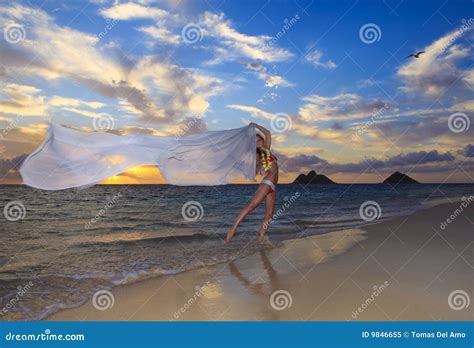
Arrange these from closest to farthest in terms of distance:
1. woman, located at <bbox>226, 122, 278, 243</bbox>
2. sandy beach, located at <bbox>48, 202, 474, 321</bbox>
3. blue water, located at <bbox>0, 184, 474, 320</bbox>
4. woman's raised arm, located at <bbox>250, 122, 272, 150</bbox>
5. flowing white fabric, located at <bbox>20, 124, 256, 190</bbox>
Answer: sandy beach, located at <bbox>48, 202, 474, 321</bbox> → flowing white fabric, located at <bbox>20, 124, 256, 190</bbox> → blue water, located at <bbox>0, 184, 474, 320</bbox> → woman's raised arm, located at <bbox>250, 122, 272, 150</bbox> → woman, located at <bbox>226, 122, 278, 243</bbox>

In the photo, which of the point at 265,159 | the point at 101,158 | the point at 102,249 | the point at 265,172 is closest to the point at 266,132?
the point at 265,159

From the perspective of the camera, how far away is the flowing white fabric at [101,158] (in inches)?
185

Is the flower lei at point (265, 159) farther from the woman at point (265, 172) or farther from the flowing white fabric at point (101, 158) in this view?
the flowing white fabric at point (101, 158)

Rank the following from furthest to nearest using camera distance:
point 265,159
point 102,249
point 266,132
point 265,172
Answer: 1. point 102,249
2. point 265,172
3. point 265,159
4. point 266,132

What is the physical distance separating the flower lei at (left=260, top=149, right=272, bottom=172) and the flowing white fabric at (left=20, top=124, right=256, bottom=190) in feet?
5.48

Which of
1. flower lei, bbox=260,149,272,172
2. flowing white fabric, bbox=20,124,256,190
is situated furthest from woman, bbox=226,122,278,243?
flowing white fabric, bbox=20,124,256,190

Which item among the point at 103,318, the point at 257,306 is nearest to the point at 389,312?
the point at 257,306

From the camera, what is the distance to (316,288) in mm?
5094

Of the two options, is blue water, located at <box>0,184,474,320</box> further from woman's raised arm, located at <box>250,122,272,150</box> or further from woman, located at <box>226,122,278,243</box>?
woman's raised arm, located at <box>250,122,272,150</box>

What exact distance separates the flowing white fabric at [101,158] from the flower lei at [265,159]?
1.67 m

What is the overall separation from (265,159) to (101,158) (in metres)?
3.08

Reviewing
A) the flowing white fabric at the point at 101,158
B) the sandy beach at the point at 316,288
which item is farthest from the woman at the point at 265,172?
the flowing white fabric at the point at 101,158

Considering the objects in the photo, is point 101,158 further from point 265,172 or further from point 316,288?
point 265,172

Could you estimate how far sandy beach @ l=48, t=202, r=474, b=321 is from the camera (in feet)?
14.6
